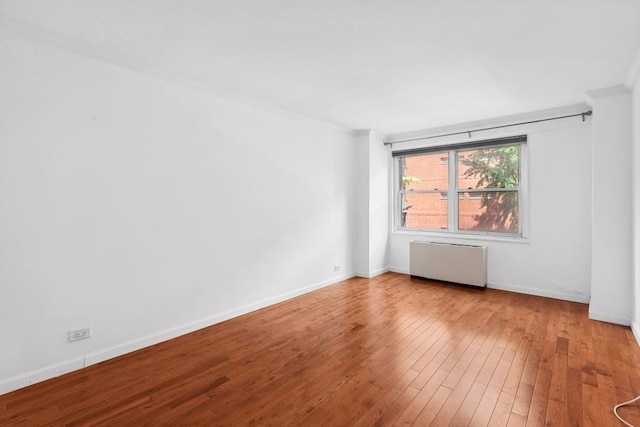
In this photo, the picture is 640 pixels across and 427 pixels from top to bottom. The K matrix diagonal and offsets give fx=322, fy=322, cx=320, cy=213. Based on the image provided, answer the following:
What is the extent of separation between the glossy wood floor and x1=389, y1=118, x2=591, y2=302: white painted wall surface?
0.63m

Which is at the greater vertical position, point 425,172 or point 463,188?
point 425,172

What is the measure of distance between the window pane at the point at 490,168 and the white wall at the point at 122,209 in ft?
9.42

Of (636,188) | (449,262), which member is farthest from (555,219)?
(449,262)

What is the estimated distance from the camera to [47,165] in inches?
95.2

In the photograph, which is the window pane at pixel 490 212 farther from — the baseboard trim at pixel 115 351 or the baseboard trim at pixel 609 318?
the baseboard trim at pixel 115 351

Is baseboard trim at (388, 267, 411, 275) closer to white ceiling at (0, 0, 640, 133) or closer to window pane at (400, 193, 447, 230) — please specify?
window pane at (400, 193, 447, 230)

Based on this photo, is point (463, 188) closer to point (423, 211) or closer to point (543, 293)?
point (423, 211)

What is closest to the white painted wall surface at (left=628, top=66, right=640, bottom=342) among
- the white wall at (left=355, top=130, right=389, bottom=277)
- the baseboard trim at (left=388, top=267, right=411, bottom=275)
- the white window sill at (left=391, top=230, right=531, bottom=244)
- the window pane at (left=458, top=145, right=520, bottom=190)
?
the white window sill at (left=391, top=230, right=531, bottom=244)

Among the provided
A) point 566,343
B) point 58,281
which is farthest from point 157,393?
point 566,343

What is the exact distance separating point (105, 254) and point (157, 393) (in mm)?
1220

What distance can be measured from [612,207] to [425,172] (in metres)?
2.61

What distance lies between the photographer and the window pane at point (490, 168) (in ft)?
15.5

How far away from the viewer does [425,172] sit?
561 cm

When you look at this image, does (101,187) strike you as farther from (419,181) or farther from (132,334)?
(419,181)
